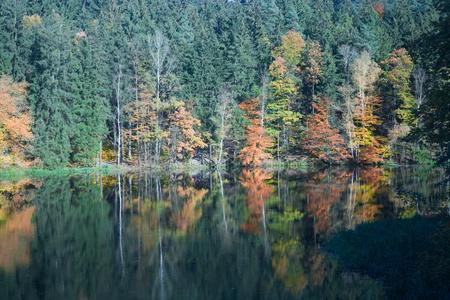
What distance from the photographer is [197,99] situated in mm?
63938

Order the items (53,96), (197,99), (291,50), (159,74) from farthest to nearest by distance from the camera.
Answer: (291,50) → (197,99) → (159,74) → (53,96)

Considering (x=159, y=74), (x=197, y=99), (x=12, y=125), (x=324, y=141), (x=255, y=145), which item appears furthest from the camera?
(x=197, y=99)

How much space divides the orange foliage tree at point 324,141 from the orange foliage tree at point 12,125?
2880cm

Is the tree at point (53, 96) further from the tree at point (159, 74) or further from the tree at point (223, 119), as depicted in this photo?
the tree at point (223, 119)

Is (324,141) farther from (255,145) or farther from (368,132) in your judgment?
(255,145)

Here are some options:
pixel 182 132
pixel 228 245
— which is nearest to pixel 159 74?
pixel 182 132

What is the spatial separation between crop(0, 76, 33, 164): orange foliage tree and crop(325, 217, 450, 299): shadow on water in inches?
1523

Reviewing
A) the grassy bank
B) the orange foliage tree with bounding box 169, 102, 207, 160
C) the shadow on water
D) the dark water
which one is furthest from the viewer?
the orange foliage tree with bounding box 169, 102, 207, 160

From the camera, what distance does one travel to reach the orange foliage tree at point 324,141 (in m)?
57.8

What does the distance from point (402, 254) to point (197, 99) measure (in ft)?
167

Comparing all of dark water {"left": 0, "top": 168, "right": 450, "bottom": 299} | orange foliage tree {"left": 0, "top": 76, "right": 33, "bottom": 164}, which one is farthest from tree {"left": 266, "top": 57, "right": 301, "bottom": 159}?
dark water {"left": 0, "top": 168, "right": 450, "bottom": 299}

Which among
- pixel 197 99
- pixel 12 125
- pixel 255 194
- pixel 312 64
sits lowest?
pixel 255 194

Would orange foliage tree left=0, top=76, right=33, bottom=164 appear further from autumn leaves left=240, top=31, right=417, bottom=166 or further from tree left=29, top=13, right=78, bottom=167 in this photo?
autumn leaves left=240, top=31, right=417, bottom=166

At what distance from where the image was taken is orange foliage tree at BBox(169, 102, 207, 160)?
194 ft
